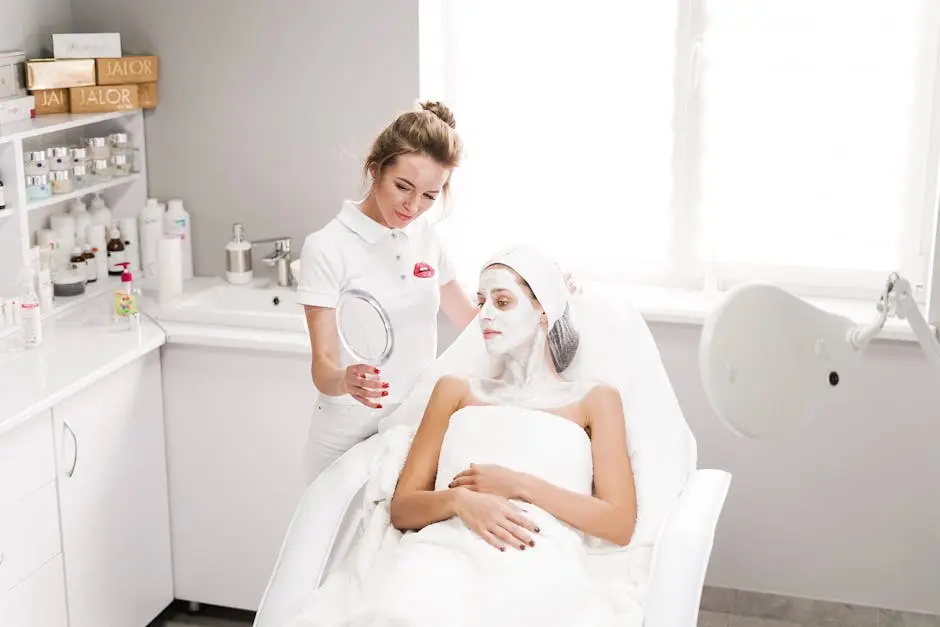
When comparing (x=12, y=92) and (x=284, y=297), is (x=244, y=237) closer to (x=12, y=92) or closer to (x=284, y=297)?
(x=284, y=297)

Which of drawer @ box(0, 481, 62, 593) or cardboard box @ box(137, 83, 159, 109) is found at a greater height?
cardboard box @ box(137, 83, 159, 109)

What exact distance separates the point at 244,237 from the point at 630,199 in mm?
1038

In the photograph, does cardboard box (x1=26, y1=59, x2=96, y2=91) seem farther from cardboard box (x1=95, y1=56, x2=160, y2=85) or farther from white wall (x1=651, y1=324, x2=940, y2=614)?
white wall (x1=651, y1=324, x2=940, y2=614)

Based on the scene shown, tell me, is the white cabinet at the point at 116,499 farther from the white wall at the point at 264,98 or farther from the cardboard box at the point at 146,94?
the cardboard box at the point at 146,94

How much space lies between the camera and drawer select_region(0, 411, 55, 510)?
239 cm

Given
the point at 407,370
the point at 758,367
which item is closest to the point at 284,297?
the point at 407,370

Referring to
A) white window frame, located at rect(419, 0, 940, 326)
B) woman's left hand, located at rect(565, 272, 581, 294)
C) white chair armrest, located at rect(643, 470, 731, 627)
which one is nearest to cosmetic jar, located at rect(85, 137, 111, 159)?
white window frame, located at rect(419, 0, 940, 326)

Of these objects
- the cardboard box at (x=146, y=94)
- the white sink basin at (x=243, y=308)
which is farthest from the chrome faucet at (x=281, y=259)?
the cardboard box at (x=146, y=94)

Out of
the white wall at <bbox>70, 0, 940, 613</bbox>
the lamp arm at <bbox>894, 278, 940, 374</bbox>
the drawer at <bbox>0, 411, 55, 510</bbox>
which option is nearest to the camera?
the lamp arm at <bbox>894, 278, 940, 374</bbox>

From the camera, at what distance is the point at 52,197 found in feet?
9.72

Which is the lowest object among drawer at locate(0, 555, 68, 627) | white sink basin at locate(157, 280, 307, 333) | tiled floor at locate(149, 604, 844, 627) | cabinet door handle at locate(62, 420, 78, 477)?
tiled floor at locate(149, 604, 844, 627)

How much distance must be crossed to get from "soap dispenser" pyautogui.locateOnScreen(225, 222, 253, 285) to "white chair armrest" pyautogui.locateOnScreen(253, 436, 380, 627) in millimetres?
1126

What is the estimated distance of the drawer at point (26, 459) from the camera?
239 cm

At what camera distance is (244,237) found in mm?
3312
